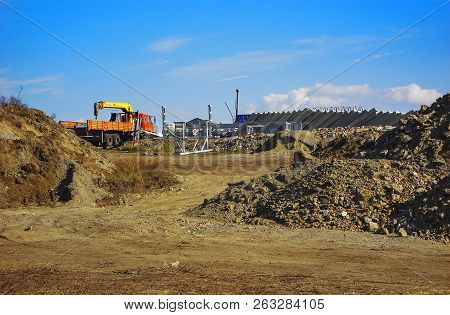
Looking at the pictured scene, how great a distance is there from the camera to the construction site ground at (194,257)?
8445 mm

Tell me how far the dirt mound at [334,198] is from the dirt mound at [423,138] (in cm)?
97

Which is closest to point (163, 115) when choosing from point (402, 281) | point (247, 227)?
point (247, 227)

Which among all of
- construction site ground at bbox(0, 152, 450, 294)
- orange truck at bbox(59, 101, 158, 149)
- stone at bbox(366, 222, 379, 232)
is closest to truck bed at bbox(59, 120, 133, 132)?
orange truck at bbox(59, 101, 158, 149)

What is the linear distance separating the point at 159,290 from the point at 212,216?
7102 millimetres

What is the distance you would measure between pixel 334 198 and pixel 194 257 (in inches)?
192

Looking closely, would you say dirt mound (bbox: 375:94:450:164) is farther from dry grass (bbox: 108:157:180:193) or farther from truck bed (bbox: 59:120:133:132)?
truck bed (bbox: 59:120:133:132)

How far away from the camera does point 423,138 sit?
17.1 m

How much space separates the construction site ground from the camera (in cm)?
845

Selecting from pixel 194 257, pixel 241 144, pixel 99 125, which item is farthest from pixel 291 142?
pixel 194 257

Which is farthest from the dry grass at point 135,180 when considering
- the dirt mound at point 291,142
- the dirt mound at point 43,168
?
the dirt mound at point 291,142

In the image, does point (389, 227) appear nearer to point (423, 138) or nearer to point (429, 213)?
point (429, 213)

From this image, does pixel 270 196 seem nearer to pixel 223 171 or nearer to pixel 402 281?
pixel 402 281

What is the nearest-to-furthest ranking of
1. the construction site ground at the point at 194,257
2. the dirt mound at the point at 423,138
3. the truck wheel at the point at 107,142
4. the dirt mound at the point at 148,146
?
the construction site ground at the point at 194,257 < the dirt mound at the point at 423,138 < the dirt mound at the point at 148,146 < the truck wheel at the point at 107,142

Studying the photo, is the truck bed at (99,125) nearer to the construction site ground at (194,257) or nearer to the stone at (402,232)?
the construction site ground at (194,257)
